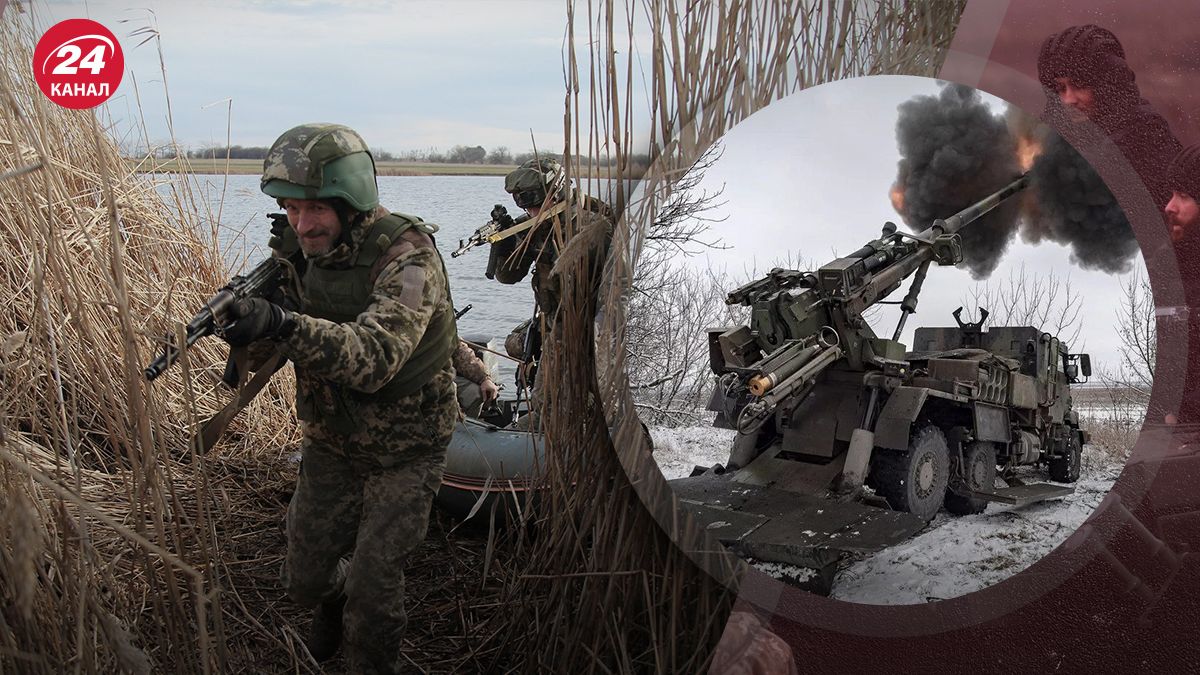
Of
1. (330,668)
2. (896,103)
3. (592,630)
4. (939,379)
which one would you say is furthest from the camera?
(330,668)

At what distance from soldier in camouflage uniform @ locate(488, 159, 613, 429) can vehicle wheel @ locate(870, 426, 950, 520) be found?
646 mm

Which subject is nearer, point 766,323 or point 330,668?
point 766,323

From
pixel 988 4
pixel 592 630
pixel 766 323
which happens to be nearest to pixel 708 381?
pixel 766 323

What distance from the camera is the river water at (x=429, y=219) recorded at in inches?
146

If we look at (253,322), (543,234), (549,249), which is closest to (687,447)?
(253,322)

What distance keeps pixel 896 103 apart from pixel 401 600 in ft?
4.77

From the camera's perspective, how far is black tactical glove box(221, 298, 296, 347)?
173cm

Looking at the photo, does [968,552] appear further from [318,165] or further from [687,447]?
[318,165]

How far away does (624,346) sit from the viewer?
1798 mm

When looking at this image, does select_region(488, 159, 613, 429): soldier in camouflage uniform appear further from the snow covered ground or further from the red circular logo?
the red circular logo

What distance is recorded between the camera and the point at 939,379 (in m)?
1.47

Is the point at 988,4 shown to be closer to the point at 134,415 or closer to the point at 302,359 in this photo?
the point at 302,359

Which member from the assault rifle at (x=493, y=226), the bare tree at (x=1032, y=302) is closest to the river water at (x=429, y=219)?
the assault rifle at (x=493, y=226)

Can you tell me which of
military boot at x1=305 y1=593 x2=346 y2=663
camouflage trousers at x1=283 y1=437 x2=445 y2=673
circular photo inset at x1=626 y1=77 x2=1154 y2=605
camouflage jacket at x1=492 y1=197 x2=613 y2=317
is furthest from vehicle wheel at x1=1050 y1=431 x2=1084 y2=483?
military boot at x1=305 y1=593 x2=346 y2=663
